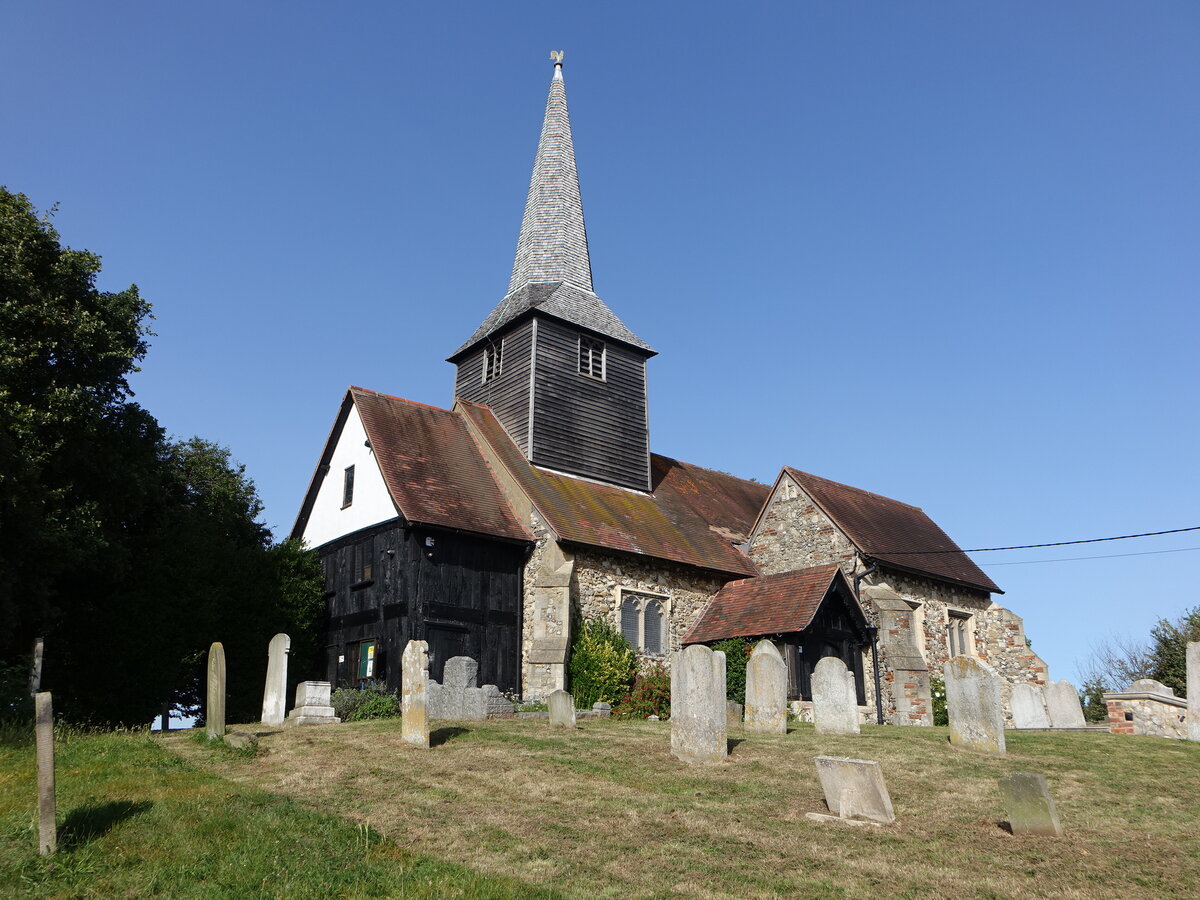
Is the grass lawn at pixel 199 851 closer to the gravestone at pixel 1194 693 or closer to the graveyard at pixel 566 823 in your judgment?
the graveyard at pixel 566 823

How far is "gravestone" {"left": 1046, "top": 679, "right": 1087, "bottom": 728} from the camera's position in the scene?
20797 mm

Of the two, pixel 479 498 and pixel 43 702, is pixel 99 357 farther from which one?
pixel 43 702

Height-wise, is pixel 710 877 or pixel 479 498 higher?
pixel 479 498

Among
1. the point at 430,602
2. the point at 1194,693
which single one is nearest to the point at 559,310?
the point at 430,602

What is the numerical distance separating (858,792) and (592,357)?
20941mm

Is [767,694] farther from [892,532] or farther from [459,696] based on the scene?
[892,532]

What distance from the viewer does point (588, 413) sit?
2923cm

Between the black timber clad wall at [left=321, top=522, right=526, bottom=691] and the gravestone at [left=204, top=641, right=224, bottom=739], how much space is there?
7059 mm

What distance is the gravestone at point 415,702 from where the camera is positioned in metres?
14.4

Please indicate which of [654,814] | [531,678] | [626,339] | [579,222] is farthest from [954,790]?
[579,222]

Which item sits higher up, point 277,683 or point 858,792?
point 277,683

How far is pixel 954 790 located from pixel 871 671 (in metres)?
13.8

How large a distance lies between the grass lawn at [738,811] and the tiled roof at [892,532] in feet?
39.3

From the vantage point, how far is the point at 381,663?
22766mm
